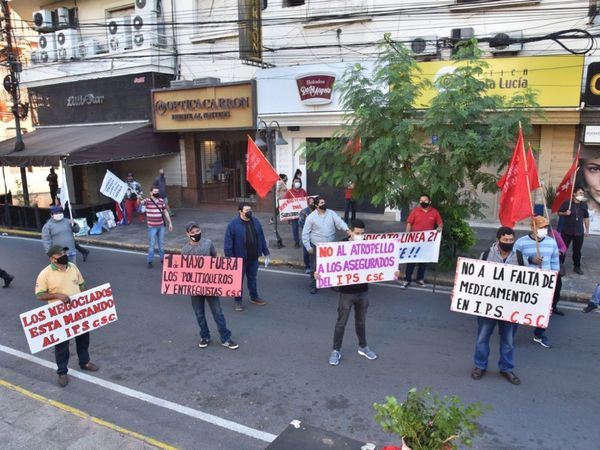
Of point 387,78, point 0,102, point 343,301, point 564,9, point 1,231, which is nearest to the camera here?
point 343,301

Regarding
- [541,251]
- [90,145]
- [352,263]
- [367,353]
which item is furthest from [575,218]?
[90,145]

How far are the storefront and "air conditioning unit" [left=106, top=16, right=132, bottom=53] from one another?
267 cm

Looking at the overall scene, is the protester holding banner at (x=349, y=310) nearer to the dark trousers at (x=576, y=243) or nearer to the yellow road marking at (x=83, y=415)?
the yellow road marking at (x=83, y=415)

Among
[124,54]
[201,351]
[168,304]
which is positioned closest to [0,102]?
[124,54]

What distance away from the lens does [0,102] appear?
35.4 meters

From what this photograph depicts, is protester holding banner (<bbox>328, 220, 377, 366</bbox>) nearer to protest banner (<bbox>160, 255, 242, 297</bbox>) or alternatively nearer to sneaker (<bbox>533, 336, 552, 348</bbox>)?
protest banner (<bbox>160, 255, 242, 297</bbox>)

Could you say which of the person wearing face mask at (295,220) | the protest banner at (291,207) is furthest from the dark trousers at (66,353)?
the person wearing face mask at (295,220)

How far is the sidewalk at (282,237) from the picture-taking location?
9242 millimetres

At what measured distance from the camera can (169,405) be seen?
5.20 m

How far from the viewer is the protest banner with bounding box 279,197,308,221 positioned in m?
11.8

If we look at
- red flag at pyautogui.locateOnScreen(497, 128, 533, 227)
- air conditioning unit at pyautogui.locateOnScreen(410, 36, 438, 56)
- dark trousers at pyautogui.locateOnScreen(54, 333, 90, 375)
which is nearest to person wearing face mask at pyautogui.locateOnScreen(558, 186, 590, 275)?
red flag at pyautogui.locateOnScreen(497, 128, 533, 227)

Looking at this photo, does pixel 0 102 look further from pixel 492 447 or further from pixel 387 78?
pixel 492 447

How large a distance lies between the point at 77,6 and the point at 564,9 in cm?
1897

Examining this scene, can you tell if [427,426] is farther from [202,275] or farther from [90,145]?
[90,145]
